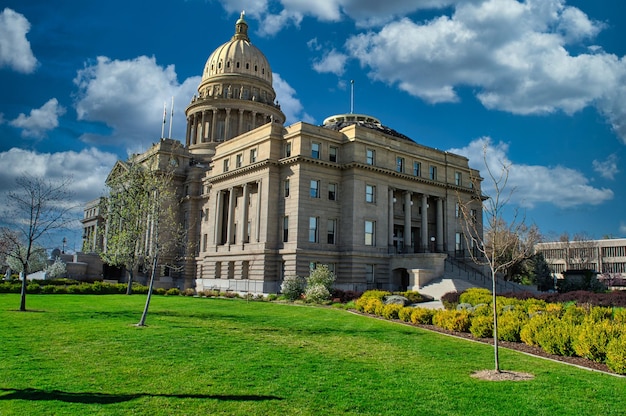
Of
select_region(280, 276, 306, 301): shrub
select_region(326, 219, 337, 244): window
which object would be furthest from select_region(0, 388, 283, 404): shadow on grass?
select_region(326, 219, 337, 244): window

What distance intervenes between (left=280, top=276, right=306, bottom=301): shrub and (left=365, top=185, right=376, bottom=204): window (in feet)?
42.7

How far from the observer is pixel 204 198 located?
227 feet

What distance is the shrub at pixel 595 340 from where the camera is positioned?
48.9 feet

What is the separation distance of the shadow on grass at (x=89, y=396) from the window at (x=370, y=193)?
41265mm

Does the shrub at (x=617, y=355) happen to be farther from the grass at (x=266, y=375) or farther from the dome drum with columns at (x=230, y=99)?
the dome drum with columns at (x=230, y=99)

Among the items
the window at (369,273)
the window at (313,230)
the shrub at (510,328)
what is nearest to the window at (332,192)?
the window at (313,230)

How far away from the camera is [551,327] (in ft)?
55.3

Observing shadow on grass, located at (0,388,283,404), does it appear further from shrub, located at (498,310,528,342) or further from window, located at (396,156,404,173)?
window, located at (396,156,404,173)

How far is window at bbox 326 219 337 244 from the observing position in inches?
1960

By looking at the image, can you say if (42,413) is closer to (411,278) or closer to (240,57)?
(411,278)

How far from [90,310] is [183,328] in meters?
8.88

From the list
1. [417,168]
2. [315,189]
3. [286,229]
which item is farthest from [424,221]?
[286,229]

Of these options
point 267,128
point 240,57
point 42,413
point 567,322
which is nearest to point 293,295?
point 267,128

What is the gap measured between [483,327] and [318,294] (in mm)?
18553
